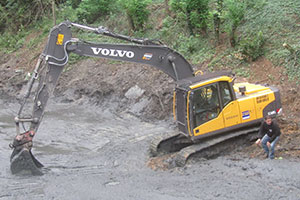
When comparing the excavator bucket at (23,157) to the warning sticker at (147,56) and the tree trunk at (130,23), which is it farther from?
the tree trunk at (130,23)

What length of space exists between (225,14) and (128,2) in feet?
17.4

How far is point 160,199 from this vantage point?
7.13 metres

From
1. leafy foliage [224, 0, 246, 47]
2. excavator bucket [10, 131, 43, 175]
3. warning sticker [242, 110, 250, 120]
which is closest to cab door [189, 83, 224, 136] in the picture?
warning sticker [242, 110, 250, 120]

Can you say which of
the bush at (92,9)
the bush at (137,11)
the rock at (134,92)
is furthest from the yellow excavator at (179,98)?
the bush at (92,9)

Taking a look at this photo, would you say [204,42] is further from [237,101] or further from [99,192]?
[99,192]

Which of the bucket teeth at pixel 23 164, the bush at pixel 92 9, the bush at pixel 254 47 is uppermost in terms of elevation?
the bush at pixel 92 9

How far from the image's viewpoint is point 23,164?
8594 millimetres

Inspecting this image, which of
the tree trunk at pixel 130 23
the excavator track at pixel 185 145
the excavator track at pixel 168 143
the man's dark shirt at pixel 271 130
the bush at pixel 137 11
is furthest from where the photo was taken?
the tree trunk at pixel 130 23

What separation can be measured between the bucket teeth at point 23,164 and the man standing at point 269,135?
530cm

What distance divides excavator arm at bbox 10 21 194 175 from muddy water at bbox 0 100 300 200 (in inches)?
A: 21.6

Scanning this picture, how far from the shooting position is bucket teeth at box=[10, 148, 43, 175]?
8531mm

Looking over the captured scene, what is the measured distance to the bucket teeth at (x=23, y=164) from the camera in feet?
28.0

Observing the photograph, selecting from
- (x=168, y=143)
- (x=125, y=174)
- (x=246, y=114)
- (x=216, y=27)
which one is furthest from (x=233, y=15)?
(x=125, y=174)

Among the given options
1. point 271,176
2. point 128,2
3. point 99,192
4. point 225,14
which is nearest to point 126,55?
point 99,192
